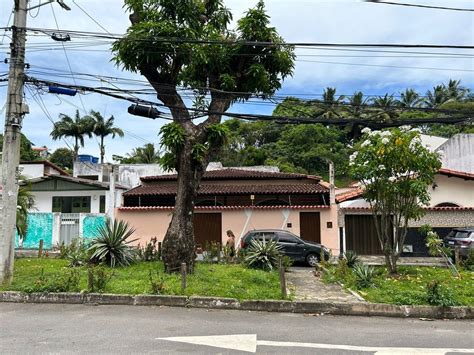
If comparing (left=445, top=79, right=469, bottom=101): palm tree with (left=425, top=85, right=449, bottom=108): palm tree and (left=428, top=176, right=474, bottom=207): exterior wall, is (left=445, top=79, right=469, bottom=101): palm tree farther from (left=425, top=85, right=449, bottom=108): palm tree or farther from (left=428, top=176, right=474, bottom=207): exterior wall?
(left=428, top=176, right=474, bottom=207): exterior wall

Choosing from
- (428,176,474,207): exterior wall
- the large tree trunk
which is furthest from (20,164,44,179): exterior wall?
(428,176,474,207): exterior wall

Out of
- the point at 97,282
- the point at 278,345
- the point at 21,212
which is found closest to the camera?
the point at 278,345

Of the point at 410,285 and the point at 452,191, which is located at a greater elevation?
the point at 452,191

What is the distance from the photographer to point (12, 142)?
10672 millimetres

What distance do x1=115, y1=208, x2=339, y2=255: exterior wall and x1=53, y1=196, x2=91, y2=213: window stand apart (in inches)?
197

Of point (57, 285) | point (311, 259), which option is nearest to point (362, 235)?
point (311, 259)

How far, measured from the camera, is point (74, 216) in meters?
22.7

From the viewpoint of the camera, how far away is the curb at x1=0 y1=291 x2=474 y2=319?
8664 mm

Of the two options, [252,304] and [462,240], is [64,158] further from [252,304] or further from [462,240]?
[252,304]

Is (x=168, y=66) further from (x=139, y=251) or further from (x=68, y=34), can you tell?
(x=139, y=251)

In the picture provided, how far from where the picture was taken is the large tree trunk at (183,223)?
11.4 metres

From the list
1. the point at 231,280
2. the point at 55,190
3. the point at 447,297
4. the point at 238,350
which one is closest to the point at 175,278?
the point at 231,280

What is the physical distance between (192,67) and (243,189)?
38.7 feet

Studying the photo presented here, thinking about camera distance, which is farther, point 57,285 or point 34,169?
point 34,169
